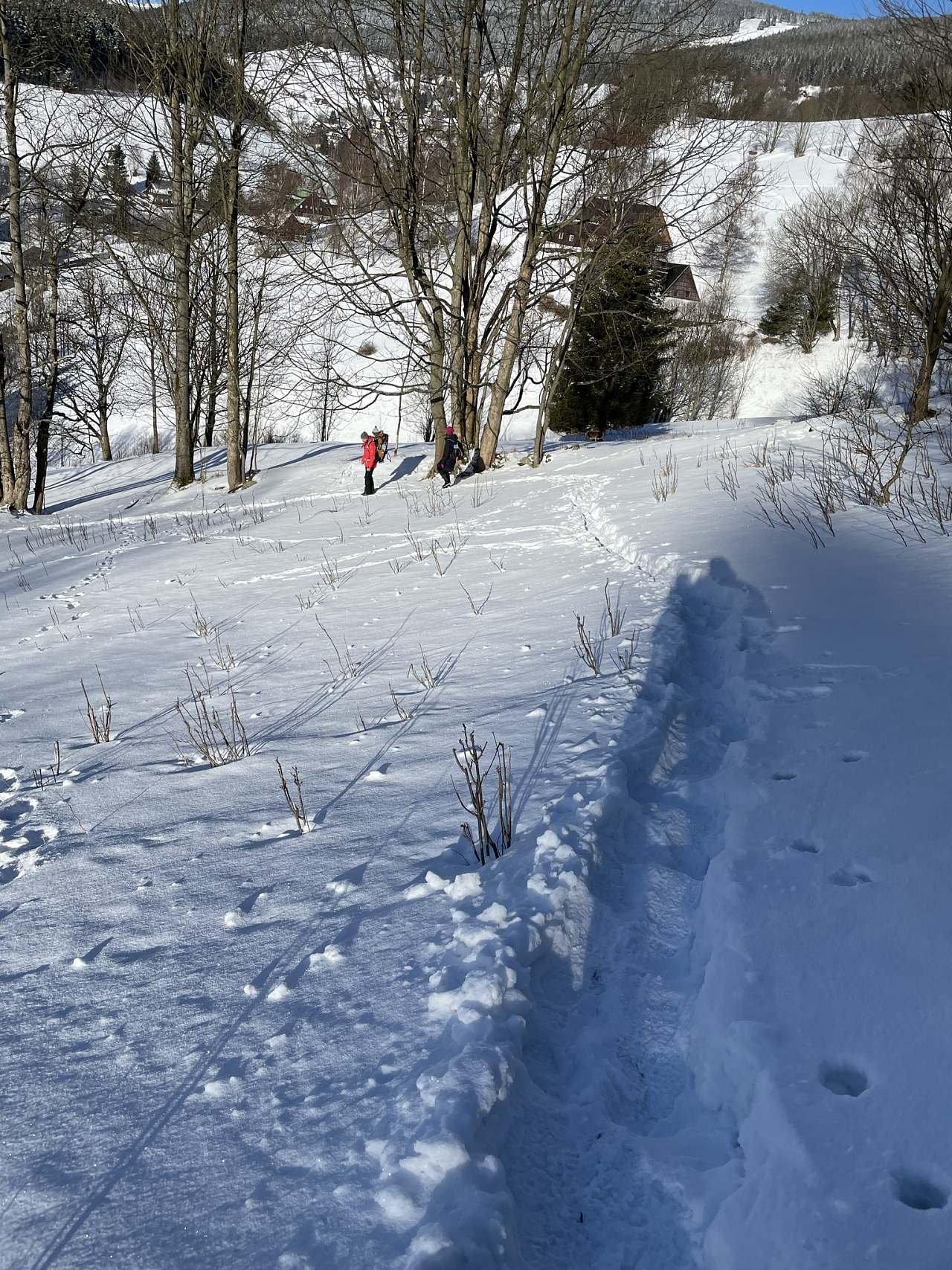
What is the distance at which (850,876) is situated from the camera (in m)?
2.06

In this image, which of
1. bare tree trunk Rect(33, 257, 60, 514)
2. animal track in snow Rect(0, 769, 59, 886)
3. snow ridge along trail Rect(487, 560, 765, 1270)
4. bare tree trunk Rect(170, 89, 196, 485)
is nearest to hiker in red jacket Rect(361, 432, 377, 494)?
bare tree trunk Rect(170, 89, 196, 485)

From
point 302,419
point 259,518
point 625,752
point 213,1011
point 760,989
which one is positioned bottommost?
point 213,1011

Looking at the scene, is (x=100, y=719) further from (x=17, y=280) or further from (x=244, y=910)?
(x=17, y=280)

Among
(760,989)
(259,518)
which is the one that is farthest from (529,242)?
(760,989)

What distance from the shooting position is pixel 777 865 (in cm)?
217

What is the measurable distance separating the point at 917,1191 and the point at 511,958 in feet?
3.07

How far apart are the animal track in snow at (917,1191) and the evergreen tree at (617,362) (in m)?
18.1

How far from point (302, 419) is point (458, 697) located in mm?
37148

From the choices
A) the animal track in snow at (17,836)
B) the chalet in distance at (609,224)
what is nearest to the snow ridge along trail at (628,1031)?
the animal track in snow at (17,836)

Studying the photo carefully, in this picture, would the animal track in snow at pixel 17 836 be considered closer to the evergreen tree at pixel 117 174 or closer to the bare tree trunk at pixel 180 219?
the bare tree trunk at pixel 180 219

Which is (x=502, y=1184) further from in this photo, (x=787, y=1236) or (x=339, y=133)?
(x=339, y=133)

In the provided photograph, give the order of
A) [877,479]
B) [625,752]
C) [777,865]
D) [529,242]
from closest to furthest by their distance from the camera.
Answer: [777,865] < [625,752] < [877,479] < [529,242]

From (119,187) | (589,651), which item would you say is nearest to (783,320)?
(119,187)

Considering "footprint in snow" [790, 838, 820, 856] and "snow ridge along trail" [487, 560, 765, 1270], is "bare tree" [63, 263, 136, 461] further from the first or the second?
"footprint in snow" [790, 838, 820, 856]
